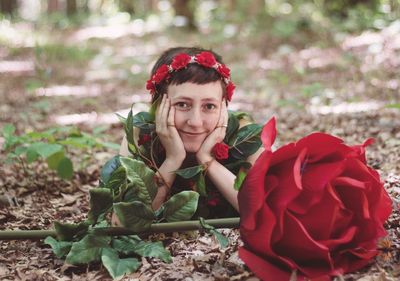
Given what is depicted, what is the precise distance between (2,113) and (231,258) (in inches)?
184

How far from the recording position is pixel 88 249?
1.91 m

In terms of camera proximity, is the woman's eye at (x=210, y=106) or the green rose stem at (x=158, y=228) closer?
the green rose stem at (x=158, y=228)

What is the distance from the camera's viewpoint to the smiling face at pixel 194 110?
7.33 ft

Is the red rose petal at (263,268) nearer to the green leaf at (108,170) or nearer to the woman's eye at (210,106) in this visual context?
the woman's eye at (210,106)

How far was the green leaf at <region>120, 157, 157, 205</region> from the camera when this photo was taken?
6.19ft

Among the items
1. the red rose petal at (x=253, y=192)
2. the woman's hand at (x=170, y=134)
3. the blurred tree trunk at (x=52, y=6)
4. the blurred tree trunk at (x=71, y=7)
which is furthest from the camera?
the blurred tree trunk at (x=52, y=6)

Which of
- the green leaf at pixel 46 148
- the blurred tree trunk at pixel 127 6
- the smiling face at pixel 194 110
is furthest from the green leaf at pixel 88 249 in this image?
the blurred tree trunk at pixel 127 6

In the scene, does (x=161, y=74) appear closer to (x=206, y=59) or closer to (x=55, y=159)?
(x=206, y=59)

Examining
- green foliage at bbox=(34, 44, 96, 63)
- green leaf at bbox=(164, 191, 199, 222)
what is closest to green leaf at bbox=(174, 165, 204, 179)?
green leaf at bbox=(164, 191, 199, 222)

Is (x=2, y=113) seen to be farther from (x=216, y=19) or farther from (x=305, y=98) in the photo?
(x=216, y=19)

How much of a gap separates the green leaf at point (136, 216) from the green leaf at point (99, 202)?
123 mm

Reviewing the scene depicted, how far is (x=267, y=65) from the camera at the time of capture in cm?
896

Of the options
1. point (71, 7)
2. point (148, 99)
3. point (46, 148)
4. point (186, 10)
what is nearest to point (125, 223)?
point (46, 148)

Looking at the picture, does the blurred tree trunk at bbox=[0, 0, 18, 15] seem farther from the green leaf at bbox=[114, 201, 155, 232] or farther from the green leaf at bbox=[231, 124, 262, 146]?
the green leaf at bbox=[114, 201, 155, 232]
